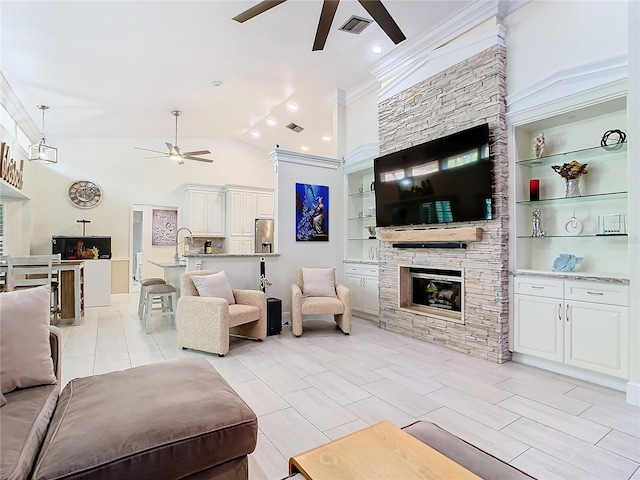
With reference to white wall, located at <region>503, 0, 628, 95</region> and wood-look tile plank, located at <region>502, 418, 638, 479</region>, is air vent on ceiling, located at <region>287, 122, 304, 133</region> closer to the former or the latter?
white wall, located at <region>503, 0, 628, 95</region>

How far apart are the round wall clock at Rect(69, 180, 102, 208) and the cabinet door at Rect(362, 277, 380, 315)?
20.8 ft

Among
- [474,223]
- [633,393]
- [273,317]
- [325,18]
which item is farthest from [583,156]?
[273,317]

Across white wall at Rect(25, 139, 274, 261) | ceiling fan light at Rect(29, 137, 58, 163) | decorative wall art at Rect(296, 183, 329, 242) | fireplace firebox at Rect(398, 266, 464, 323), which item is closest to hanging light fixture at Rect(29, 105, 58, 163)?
ceiling fan light at Rect(29, 137, 58, 163)

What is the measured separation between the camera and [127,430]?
1.29m

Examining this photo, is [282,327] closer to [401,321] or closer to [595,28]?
[401,321]

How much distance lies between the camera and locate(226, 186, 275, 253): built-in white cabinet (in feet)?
27.4

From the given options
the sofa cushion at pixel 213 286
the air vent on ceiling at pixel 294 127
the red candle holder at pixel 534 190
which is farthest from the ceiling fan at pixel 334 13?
the air vent on ceiling at pixel 294 127

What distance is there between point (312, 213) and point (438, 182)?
7.04 ft

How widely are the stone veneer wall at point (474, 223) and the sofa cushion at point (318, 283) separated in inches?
40.0

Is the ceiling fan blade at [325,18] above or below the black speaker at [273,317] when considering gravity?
above

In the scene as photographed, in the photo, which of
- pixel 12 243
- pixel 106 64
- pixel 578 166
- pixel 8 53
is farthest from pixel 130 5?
pixel 12 243

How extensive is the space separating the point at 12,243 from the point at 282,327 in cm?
561

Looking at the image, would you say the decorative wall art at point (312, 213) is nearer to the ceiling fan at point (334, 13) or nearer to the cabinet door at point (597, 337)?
the ceiling fan at point (334, 13)

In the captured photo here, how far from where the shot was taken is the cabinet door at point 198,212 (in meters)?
8.20
